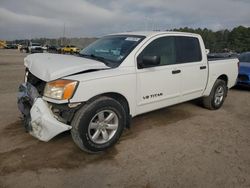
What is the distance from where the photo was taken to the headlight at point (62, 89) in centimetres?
332

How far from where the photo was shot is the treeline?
2719 inches

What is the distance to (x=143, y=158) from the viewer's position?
11.8ft

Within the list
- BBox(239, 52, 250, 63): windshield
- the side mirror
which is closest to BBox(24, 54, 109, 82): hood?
the side mirror

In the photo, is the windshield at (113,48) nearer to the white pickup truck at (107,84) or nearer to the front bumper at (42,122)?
the white pickup truck at (107,84)

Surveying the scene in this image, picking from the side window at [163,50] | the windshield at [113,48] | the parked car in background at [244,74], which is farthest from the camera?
the parked car in background at [244,74]

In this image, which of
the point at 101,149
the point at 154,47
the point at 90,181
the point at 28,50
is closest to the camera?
the point at 90,181

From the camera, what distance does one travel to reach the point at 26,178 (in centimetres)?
306

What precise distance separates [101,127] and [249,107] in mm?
4565

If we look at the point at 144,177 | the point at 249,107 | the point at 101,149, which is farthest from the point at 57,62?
the point at 249,107

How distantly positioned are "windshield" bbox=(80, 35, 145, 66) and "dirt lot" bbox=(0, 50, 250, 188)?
1342 millimetres

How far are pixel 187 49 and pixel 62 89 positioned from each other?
2912 millimetres

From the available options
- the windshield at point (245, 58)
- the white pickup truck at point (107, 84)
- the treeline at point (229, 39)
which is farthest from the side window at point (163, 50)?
the treeline at point (229, 39)

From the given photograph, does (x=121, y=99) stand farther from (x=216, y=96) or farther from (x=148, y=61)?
(x=216, y=96)

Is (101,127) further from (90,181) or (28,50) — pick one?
(28,50)
